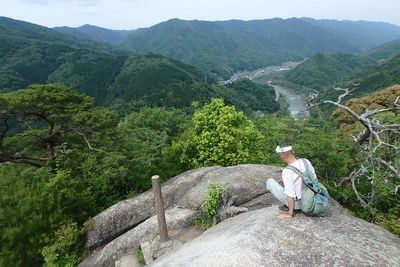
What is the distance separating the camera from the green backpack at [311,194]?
335 inches

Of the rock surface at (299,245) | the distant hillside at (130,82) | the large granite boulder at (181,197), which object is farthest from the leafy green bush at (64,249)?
the distant hillside at (130,82)

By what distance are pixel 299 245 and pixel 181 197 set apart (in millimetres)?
9212

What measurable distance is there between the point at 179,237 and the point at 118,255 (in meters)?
2.86

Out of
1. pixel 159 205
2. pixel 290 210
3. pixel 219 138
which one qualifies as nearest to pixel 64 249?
pixel 159 205

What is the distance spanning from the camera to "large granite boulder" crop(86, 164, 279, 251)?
15570mm

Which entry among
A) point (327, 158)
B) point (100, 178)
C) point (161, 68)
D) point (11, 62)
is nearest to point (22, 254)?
point (100, 178)

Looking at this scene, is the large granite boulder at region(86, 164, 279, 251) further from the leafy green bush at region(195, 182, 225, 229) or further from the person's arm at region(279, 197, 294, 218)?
the person's arm at region(279, 197, 294, 218)

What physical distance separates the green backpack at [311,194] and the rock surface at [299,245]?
44 centimetres

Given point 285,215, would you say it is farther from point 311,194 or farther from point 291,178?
point 291,178

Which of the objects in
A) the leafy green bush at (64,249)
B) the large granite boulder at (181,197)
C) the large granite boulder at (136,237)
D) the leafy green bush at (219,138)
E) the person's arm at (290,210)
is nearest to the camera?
the person's arm at (290,210)

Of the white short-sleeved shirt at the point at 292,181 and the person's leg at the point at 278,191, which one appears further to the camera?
the person's leg at the point at 278,191

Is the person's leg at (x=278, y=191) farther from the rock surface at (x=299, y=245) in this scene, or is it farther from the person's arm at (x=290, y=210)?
the rock surface at (x=299, y=245)

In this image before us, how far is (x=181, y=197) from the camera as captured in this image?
16.9m

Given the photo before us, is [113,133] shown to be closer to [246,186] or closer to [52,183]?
[52,183]
